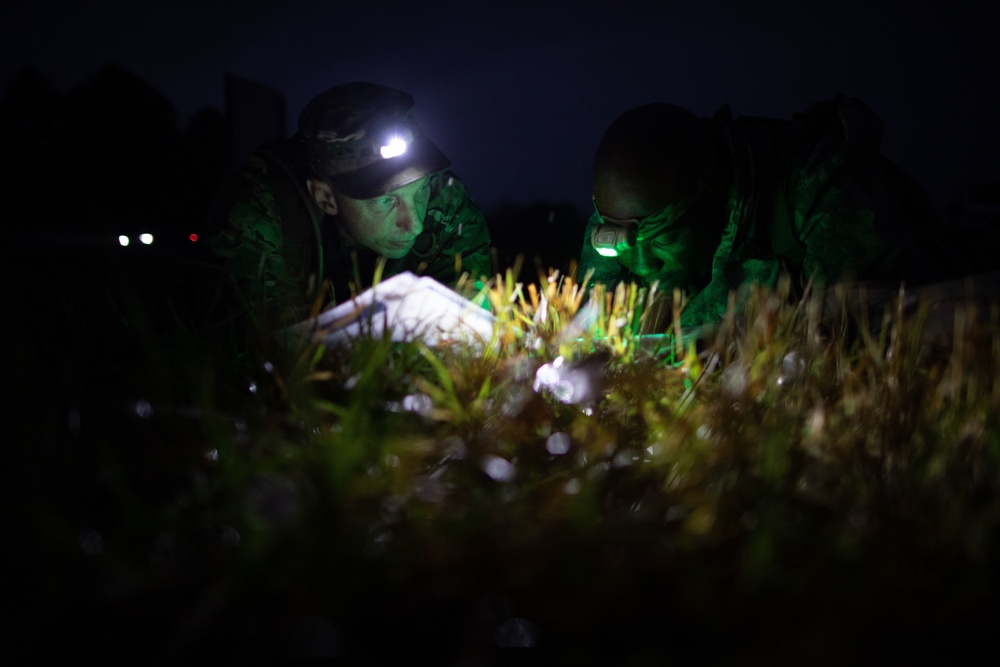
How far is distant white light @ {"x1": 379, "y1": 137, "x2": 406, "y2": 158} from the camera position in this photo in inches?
140

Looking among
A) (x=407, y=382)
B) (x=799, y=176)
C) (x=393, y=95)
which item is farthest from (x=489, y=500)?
(x=393, y=95)

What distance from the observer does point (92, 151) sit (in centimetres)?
1891

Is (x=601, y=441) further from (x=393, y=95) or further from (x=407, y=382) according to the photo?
(x=393, y=95)

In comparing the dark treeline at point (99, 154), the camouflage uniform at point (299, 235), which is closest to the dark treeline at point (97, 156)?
the dark treeline at point (99, 154)

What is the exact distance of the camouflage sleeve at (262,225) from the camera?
347cm

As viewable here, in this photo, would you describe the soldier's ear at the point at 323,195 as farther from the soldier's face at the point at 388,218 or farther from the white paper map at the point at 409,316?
the white paper map at the point at 409,316

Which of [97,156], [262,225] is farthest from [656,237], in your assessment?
[97,156]

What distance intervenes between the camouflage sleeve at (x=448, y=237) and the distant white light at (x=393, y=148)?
14.4 inches

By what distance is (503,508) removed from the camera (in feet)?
4.12

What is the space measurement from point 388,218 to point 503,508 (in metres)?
2.65

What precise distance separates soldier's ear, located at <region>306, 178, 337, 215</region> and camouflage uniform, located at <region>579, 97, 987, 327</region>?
5.53 feet

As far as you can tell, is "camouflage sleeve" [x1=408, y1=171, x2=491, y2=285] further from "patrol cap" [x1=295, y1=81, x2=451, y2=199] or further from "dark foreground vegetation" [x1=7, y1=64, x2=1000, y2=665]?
"dark foreground vegetation" [x1=7, y1=64, x2=1000, y2=665]

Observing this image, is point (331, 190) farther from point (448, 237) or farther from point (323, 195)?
point (448, 237)

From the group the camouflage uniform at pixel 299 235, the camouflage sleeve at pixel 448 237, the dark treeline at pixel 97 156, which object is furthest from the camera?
the dark treeline at pixel 97 156
